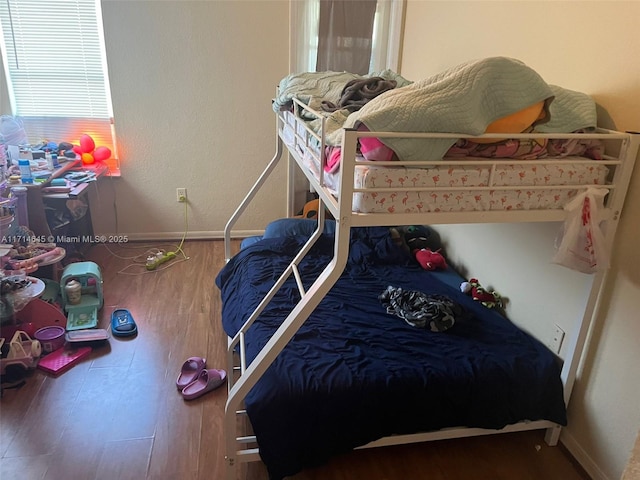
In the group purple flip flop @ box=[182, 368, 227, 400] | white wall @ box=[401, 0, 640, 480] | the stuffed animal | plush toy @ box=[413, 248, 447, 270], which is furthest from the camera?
the stuffed animal

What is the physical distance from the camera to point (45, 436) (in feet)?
6.11

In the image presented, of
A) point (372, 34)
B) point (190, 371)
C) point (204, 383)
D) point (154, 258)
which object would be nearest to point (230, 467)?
point (204, 383)

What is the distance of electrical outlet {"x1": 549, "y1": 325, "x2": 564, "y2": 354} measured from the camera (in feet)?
6.18

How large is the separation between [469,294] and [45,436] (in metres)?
1.90

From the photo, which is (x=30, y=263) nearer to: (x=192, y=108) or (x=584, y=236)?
(x=192, y=108)

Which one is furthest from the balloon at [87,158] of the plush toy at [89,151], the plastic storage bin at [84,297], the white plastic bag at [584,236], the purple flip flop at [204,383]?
the white plastic bag at [584,236]

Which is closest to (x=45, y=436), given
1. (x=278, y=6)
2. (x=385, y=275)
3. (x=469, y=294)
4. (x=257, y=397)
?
(x=257, y=397)

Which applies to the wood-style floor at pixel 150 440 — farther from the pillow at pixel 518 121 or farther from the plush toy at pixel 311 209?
the plush toy at pixel 311 209

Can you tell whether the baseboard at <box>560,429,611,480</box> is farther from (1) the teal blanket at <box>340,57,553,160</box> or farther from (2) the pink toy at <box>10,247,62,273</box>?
(2) the pink toy at <box>10,247,62,273</box>

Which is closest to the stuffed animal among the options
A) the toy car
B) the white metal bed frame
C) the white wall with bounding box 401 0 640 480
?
the white wall with bounding box 401 0 640 480

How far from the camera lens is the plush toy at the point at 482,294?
2.27 metres

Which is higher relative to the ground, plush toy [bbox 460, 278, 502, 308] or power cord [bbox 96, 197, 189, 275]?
plush toy [bbox 460, 278, 502, 308]

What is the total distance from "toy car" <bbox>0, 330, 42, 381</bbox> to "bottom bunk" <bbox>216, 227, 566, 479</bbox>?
879mm

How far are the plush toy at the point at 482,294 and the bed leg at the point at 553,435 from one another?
0.57 metres
